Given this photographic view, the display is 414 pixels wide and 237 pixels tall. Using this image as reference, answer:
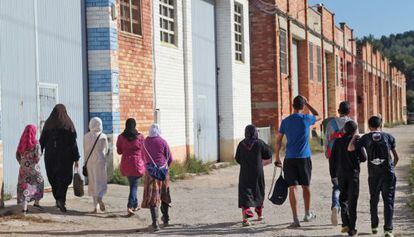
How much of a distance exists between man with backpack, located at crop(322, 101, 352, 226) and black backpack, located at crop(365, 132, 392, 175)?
74cm

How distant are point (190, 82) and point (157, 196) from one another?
1026cm

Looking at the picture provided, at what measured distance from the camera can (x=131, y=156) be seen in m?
10.7

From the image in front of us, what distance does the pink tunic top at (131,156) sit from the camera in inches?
422

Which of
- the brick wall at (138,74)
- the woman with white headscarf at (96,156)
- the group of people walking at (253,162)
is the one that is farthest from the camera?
the brick wall at (138,74)

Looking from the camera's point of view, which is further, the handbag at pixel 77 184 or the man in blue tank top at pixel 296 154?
the handbag at pixel 77 184

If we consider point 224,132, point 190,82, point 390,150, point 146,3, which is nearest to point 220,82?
point 224,132

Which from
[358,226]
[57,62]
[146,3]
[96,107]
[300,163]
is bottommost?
[358,226]

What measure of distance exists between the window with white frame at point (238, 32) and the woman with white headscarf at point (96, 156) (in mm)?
13787

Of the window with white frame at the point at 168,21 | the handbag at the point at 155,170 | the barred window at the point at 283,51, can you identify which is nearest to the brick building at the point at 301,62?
the barred window at the point at 283,51

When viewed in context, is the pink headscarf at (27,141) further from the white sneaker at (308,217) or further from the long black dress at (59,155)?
the white sneaker at (308,217)

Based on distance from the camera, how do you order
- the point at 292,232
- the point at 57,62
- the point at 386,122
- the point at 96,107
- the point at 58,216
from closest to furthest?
the point at 292,232, the point at 58,216, the point at 57,62, the point at 96,107, the point at 386,122

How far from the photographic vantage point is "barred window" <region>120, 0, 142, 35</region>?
52.1 feet

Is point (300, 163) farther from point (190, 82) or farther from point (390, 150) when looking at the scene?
point (190, 82)

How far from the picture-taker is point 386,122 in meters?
72.8
